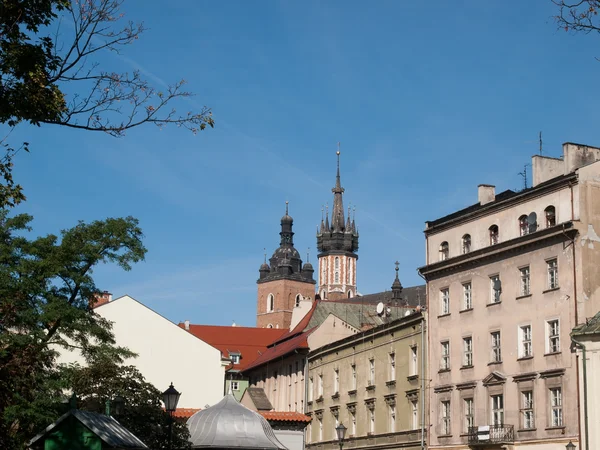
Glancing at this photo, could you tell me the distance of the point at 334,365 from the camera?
6356 centimetres

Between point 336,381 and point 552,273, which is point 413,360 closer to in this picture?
point 336,381

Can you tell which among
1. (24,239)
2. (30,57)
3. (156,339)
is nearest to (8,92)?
(30,57)

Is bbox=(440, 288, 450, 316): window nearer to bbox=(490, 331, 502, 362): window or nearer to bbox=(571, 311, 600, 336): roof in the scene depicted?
bbox=(490, 331, 502, 362): window

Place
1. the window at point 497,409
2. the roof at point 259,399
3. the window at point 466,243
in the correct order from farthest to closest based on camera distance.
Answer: the roof at point 259,399, the window at point 466,243, the window at point 497,409

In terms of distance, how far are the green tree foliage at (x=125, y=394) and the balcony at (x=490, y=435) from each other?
14.3 m

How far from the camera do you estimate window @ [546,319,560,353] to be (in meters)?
41.7

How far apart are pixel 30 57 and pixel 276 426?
43311 millimetres

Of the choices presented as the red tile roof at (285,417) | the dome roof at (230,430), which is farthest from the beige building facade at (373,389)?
the dome roof at (230,430)

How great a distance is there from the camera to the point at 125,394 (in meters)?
39.8

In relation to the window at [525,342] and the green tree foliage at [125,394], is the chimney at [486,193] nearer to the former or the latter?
the window at [525,342]

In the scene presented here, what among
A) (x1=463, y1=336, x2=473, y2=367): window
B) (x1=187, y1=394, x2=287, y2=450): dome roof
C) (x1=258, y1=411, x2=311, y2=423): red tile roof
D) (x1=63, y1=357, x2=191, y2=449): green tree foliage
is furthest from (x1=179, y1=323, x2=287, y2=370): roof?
(x1=187, y1=394, x2=287, y2=450): dome roof

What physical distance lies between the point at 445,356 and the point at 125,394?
17.2 metres

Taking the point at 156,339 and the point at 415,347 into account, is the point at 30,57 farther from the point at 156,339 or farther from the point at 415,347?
the point at 156,339

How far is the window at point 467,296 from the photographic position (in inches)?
1907
